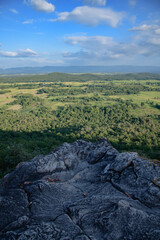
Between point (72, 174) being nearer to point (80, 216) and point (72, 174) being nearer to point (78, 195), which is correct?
point (78, 195)

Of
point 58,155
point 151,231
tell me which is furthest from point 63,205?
point 58,155

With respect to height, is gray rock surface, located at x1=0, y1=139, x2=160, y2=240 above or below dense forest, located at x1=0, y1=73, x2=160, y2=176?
above

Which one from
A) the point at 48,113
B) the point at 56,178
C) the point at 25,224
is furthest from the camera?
the point at 48,113

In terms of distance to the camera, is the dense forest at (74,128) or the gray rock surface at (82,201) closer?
the gray rock surface at (82,201)

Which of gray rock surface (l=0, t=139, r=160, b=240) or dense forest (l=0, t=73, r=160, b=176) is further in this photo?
dense forest (l=0, t=73, r=160, b=176)

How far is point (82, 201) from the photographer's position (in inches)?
407

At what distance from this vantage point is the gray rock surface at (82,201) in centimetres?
805

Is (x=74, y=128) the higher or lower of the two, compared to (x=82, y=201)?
lower

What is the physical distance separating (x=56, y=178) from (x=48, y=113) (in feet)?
383

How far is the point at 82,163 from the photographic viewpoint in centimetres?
1648

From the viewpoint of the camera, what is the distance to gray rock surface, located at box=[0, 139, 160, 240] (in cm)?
805

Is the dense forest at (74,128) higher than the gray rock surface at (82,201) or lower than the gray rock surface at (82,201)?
lower

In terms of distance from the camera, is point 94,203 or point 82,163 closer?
point 94,203

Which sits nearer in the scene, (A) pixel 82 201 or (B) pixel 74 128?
(A) pixel 82 201
